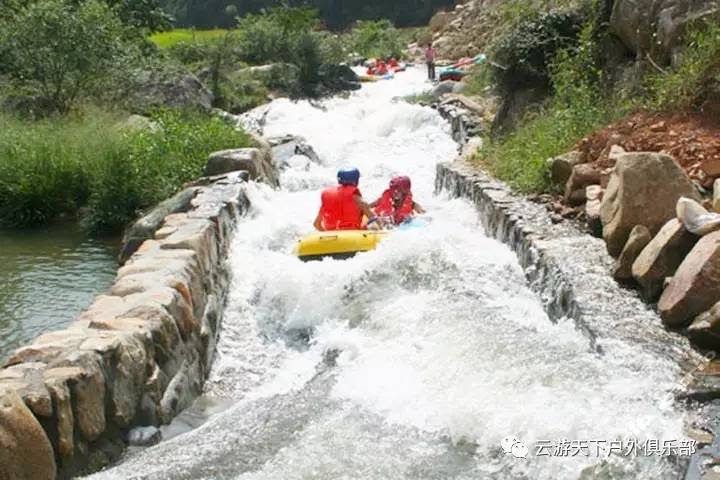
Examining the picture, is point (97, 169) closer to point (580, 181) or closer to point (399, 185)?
point (399, 185)

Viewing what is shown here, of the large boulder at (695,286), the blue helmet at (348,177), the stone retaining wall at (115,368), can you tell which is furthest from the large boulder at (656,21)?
the stone retaining wall at (115,368)

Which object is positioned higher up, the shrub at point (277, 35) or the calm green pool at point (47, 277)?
the shrub at point (277, 35)

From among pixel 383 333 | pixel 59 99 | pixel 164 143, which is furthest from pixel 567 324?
pixel 59 99

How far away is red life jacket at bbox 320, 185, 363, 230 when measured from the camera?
7.94 metres

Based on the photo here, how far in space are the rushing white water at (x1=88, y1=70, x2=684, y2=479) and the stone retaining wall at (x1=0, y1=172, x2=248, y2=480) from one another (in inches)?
8.2

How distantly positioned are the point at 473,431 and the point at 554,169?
13.7ft

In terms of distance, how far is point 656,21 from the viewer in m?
8.89

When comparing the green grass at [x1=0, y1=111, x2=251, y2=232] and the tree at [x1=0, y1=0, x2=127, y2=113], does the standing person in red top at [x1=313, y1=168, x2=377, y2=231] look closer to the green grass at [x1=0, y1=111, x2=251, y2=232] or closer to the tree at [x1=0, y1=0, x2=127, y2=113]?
the green grass at [x1=0, y1=111, x2=251, y2=232]

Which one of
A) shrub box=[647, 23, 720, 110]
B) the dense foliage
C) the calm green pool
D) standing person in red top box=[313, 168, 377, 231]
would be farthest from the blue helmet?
the dense foliage

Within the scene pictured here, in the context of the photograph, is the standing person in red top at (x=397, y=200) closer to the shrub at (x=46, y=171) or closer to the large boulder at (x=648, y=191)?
the large boulder at (x=648, y=191)

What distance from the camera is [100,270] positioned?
26.5 ft

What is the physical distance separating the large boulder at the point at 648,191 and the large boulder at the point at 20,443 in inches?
156

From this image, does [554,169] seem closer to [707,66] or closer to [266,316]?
[707,66]

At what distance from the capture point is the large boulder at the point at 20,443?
3.31 metres
